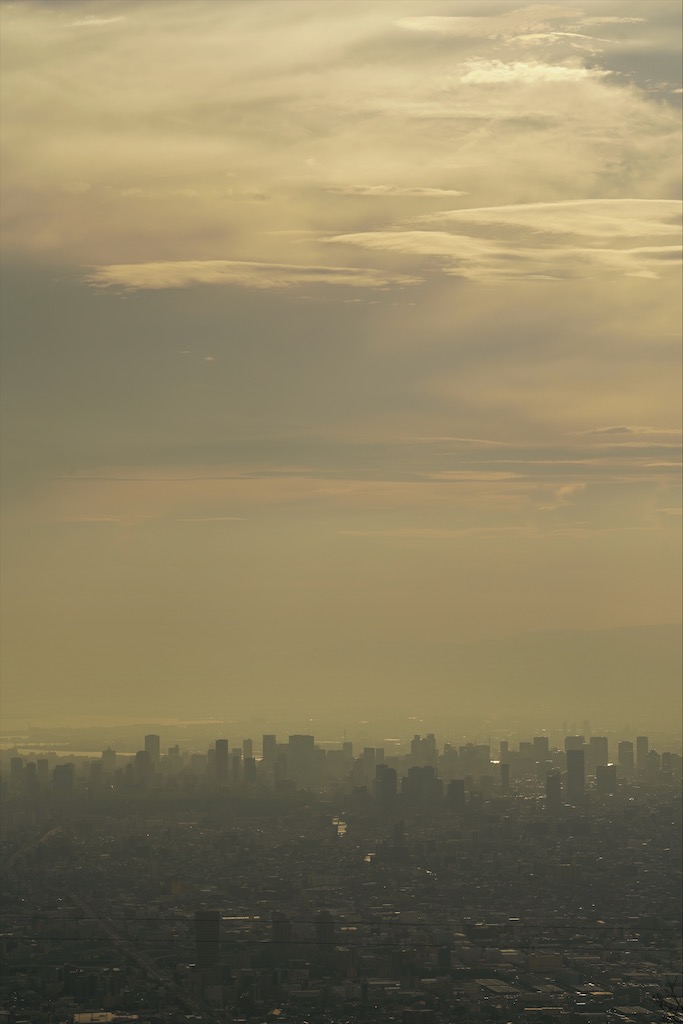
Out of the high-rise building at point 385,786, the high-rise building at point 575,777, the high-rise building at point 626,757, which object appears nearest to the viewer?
the high-rise building at point 385,786

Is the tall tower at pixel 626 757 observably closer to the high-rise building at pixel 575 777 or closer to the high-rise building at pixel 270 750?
the high-rise building at pixel 575 777

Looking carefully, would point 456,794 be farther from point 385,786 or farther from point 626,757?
point 626,757

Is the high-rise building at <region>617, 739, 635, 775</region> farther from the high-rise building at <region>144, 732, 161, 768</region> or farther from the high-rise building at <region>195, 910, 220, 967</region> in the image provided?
the high-rise building at <region>195, 910, 220, 967</region>

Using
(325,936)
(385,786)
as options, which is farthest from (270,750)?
(325,936)

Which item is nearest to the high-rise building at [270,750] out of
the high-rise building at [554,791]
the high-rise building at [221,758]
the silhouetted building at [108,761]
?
the high-rise building at [221,758]

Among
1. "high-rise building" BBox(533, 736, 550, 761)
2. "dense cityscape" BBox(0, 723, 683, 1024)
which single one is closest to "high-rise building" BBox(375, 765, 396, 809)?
"dense cityscape" BBox(0, 723, 683, 1024)

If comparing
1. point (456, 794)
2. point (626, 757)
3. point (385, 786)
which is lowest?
point (456, 794)
